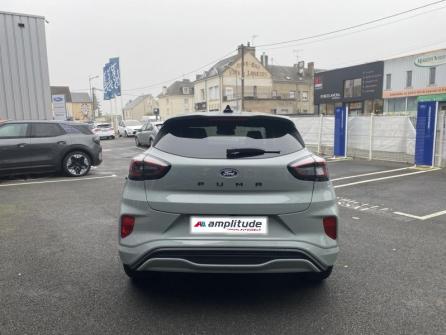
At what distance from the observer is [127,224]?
306cm

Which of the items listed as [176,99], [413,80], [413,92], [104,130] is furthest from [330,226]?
[176,99]

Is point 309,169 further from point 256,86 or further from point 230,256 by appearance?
point 256,86

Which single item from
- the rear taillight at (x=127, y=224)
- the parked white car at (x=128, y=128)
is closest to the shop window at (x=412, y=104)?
the parked white car at (x=128, y=128)

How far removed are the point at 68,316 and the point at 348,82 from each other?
3933cm

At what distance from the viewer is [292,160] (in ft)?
10.0

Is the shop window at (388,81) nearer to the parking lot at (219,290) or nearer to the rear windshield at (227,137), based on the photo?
the parking lot at (219,290)

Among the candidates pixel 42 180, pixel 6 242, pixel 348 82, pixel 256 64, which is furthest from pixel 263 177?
pixel 256 64

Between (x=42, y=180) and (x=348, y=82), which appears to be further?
(x=348, y=82)

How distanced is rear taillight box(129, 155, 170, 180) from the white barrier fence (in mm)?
10615

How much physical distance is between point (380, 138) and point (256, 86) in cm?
4339

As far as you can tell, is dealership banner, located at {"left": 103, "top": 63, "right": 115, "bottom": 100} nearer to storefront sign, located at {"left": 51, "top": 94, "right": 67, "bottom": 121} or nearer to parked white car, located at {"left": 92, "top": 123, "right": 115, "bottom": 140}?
parked white car, located at {"left": 92, "top": 123, "right": 115, "bottom": 140}

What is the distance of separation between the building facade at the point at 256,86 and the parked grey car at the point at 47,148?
39.4 metres

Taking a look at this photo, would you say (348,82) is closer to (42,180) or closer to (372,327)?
(42,180)

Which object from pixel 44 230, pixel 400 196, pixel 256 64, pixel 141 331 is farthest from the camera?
pixel 256 64
